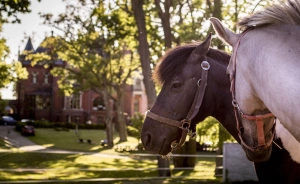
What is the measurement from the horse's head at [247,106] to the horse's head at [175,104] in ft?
1.68

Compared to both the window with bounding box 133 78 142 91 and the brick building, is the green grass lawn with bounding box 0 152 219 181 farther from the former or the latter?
the window with bounding box 133 78 142 91

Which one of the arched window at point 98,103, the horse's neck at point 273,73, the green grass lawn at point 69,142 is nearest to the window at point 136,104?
the arched window at point 98,103

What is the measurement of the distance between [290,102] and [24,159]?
69.7 ft

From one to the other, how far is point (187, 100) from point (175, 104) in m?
0.09

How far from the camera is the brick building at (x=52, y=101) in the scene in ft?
218

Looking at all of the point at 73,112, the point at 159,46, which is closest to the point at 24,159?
the point at 159,46

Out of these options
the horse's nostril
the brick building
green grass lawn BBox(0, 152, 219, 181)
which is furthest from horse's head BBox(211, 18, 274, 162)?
the brick building

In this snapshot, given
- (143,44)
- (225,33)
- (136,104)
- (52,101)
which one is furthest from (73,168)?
(136,104)

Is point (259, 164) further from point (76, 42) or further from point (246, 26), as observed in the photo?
point (76, 42)

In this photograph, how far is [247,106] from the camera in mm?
2127

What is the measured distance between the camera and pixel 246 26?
2.15m

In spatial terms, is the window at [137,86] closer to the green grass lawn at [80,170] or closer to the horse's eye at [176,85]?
the green grass lawn at [80,170]

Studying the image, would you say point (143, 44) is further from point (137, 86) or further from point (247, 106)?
point (137, 86)

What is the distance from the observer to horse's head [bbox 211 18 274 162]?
2086 millimetres
